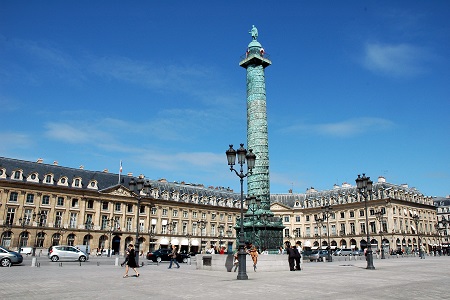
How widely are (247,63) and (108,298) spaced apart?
25.9 meters

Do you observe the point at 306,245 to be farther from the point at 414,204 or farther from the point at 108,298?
the point at 108,298

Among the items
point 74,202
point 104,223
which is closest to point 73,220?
point 74,202

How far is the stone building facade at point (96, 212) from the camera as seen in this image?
5125cm

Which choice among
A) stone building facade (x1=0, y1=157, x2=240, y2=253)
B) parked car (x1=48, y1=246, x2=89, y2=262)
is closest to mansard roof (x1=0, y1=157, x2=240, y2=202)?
stone building facade (x1=0, y1=157, x2=240, y2=253)

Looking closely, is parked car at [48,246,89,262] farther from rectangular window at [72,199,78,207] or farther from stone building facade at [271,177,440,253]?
stone building facade at [271,177,440,253]

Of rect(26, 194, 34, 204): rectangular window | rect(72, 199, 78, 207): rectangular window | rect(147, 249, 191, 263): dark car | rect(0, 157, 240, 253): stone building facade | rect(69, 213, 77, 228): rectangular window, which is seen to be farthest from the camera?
rect(72, 199, 78, 207): rectangular window

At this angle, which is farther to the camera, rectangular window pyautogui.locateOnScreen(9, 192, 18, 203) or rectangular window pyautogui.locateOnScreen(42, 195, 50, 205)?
rectangular window pyautogui.locateOnScreen(42, 195, 50, 205)

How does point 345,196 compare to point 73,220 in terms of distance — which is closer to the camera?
point 73,220

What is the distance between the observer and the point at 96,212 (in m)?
57.6

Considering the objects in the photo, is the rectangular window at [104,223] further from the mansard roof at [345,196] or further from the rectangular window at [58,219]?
the mansard roof at [345,196]

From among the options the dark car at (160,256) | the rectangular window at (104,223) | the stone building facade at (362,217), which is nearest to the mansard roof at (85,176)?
the rectangular window at (104,223)

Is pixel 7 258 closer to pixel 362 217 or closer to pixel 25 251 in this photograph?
pixel 25 251

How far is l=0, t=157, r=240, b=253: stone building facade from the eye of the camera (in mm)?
51250

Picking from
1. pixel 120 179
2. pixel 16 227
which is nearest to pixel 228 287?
pixel 16 227
